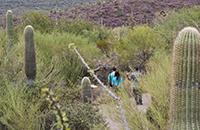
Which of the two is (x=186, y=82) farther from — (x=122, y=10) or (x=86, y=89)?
(x=122, y=10)

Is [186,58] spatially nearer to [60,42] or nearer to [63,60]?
[63,60]

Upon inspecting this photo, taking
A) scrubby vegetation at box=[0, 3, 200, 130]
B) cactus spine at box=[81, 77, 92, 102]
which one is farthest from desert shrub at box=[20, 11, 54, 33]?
cactus spine at box=[81, 77, 92, 102]

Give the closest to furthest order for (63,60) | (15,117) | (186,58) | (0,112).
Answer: (186,58) < (15,117) < (0,112) < (63,60)

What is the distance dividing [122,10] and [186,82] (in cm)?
4930

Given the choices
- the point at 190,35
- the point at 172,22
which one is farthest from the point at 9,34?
the point at 172,22

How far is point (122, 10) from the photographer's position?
55250 mm

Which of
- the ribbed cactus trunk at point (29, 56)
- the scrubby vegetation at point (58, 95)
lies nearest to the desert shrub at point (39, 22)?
the scrubby vegetation at point (58, 95)

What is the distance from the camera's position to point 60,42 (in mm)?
21984

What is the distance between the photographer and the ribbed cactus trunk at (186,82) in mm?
6254

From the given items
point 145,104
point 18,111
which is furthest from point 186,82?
point 18,111

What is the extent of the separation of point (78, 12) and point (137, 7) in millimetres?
5969

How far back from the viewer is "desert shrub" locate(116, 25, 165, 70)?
23.8 m

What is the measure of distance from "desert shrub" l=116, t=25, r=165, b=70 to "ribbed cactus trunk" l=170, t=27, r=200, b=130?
16.3 meters

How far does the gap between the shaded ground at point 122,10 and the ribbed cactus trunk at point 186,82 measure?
4322 cm
